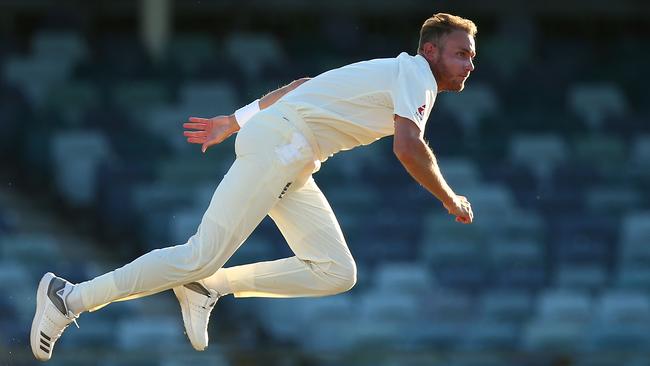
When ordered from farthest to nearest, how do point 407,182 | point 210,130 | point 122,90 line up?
point 122,90 < point 407,182 < point 210,130

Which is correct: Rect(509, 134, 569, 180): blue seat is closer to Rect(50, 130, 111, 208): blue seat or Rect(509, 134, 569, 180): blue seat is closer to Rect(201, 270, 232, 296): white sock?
Rect(50, 130, 111, 208): blue seat

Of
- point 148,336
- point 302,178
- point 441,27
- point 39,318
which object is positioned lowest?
point 148,336

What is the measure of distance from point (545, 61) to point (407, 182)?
3.83 meters

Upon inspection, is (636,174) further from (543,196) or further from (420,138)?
(420,138)

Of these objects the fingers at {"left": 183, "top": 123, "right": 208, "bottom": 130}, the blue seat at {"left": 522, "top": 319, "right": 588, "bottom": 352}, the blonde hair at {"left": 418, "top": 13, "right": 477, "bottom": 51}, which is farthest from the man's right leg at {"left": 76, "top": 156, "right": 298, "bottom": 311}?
the blue seat at {"left": 522, "top": 319, "right": 588, "bottom": 352}

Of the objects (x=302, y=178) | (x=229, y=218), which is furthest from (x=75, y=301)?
(x=302, y=178)

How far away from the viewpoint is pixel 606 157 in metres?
15.6

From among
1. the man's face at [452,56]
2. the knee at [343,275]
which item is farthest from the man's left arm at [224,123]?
Answer: the knee at [343,275]

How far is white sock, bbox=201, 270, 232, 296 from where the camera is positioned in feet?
24.7

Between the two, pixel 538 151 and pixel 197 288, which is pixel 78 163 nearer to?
pixel 538 151

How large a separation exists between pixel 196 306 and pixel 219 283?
0.55 ft

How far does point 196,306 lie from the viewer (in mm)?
7477

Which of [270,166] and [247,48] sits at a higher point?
[270,166]

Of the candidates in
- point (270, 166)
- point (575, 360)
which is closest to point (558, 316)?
point (575, 360)
